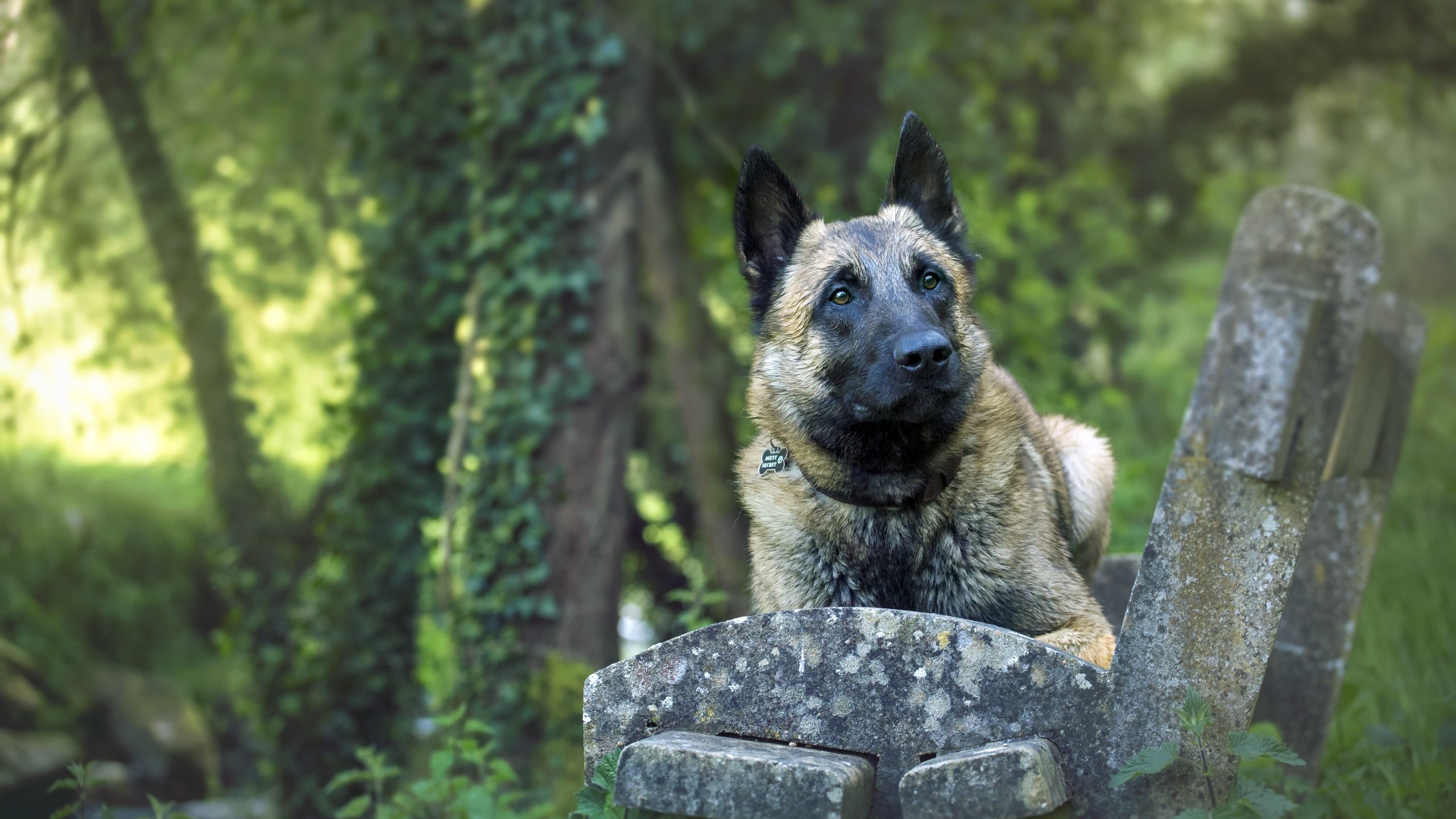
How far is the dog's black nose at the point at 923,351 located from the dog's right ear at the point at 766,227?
2.65ft

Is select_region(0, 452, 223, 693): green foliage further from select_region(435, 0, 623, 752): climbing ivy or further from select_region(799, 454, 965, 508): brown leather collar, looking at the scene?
select_region(799, 454, 965, 508): brown leather collar

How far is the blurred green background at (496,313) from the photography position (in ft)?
19.3

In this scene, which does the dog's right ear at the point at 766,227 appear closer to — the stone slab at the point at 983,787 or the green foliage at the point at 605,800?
the green foliage at the point at 605,800

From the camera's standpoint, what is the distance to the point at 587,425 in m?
5.95

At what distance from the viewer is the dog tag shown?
3549 millimetres

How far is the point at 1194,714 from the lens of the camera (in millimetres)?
2316

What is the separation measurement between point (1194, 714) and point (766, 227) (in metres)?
2.15

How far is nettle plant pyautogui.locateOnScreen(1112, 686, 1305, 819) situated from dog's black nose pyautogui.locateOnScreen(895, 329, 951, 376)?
1.13 meters

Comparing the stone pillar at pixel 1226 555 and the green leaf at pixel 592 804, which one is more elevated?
the stone pillar at pixel 1226 555

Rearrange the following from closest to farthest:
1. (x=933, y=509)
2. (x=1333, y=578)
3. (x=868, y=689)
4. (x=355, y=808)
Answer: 1. (x=868, y=689)
2. (x=933, y=509)
3. (x=355, y=808)
4. (x=1333, y=578)

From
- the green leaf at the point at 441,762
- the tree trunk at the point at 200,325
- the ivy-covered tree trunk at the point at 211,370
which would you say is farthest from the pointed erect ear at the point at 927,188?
the tree trunk at the point at 200,325

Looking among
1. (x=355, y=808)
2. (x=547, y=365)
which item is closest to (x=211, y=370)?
(x=547, y=365)

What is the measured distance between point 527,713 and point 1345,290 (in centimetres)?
402

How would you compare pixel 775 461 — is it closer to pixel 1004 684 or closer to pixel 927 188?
pixel 927 188
